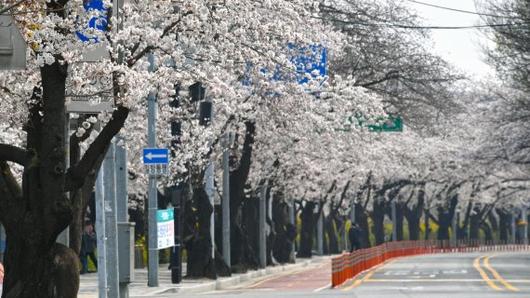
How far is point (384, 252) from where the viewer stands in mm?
75125

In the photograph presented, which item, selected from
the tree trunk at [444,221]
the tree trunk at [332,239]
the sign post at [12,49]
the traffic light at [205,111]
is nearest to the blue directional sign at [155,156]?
the traffic light at [205,111]

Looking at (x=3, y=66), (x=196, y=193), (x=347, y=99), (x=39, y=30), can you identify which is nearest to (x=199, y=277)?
(x=196, y=193)

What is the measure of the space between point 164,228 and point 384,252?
41182 millimetres

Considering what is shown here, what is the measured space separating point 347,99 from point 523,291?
1033cm

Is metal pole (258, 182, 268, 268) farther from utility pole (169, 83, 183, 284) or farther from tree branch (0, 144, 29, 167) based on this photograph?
tree branch (0, 144, 29, 167)

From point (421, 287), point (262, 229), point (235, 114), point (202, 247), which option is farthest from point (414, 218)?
point (421, 287)

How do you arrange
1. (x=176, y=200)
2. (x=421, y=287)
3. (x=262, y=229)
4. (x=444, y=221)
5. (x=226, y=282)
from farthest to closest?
(x=444, y=221), (x=262, y=229), (x=226, y=282), (x=176, y=200), (x=421, y=287)

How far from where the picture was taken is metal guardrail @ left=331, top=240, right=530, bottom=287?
41.0 m

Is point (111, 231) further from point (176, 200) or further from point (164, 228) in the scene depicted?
point (176, 200)

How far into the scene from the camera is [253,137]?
46.7 meters

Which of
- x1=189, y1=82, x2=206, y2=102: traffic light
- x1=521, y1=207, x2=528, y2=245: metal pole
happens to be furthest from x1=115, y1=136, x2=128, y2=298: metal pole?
x1=521, y1=207, x2=528, y2=245: metal pole

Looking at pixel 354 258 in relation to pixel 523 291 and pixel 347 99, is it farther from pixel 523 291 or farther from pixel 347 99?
pixel 523 291

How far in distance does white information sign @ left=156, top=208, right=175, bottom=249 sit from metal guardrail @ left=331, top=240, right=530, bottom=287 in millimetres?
5163

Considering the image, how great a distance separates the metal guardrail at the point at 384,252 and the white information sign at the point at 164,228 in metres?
5.16
